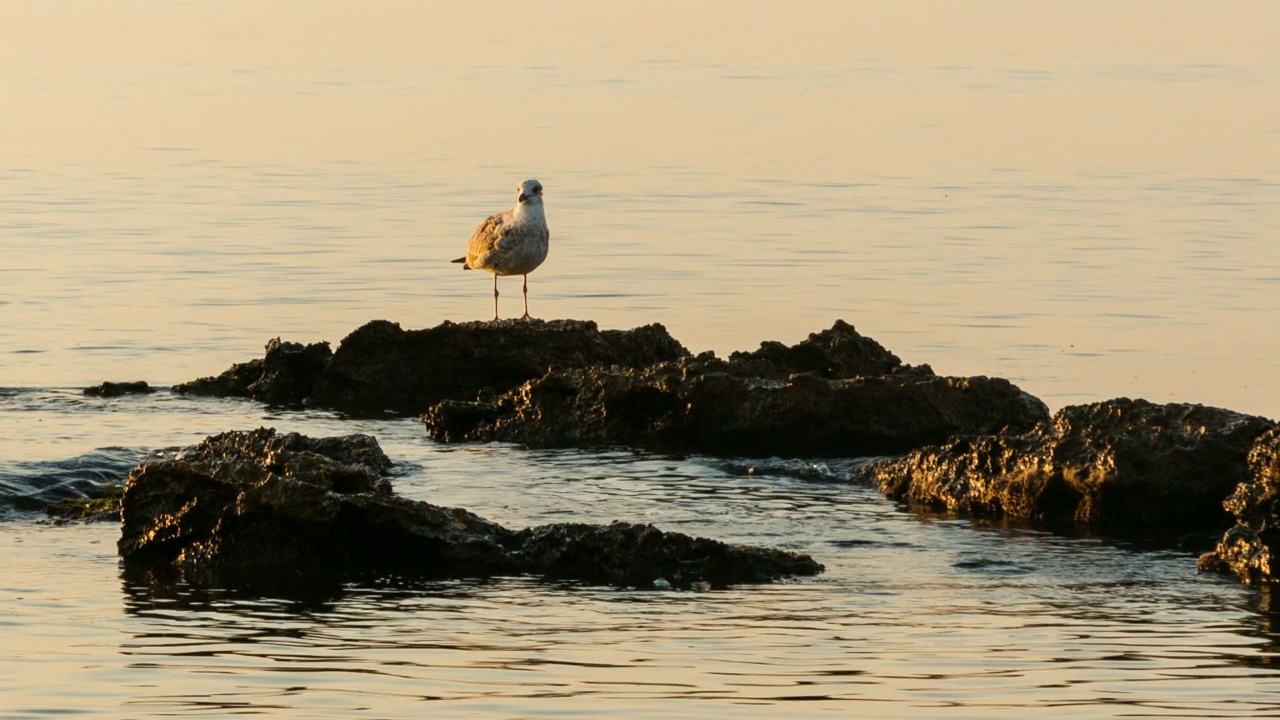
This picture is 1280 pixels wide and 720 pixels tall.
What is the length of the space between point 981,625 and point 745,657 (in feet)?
3.95

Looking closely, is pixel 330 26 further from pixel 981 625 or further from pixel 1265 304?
pixel 981 625

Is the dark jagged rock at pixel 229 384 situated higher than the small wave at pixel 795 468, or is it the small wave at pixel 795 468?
the dark jagged rock at pixel 229 384

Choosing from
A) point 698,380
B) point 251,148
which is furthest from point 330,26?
point 698,380

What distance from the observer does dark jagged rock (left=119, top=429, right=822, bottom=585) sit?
10.2 metres

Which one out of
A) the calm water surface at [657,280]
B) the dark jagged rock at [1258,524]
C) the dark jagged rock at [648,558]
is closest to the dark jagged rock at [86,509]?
the calm water surface at [657,280]

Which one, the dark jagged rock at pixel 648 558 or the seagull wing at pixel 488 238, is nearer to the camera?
the dark jagged rock at pixel 648 558

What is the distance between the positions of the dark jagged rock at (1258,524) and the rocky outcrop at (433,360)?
5846 mm

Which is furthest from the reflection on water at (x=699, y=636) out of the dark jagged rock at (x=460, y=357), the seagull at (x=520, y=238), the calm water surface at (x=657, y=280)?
the seagull at (x=520, y=238)

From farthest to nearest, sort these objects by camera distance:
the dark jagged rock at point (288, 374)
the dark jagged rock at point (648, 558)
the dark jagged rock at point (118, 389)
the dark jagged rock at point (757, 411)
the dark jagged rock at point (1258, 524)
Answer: the dark jagged rock at point (118, 389) < the dark jagged rock at point (288, 374) < the dark jagged rock at point (757, 411) < the dark jagged rock at point (648, 558) < the dark jagged rock at point (1258, 524)

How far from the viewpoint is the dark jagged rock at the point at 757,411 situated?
13.5 metres

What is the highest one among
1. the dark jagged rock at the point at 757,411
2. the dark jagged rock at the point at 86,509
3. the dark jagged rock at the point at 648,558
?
the dark jagged rock at the point at 757,411

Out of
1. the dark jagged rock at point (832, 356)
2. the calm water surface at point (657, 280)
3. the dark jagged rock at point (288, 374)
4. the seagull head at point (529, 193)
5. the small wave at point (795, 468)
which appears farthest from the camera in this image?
the seagull head at point (529, 193)

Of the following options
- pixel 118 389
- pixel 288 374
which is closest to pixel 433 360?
pixel 288 374

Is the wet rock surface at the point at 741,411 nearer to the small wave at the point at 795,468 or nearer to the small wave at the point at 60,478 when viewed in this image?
the small wave at the point at 795,468
